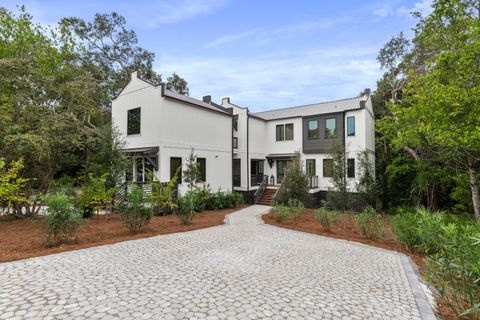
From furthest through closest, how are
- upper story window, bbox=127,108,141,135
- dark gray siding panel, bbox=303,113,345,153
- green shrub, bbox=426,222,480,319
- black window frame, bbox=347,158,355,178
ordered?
dark gray siding panel, bbox=303,113,345,153
black window frame, bbox=347,158,355,178
upper story window, bbox=127,108,141,135
green shrub, bbox=426,222,480,319

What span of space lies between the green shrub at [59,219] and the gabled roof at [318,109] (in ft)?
53.4

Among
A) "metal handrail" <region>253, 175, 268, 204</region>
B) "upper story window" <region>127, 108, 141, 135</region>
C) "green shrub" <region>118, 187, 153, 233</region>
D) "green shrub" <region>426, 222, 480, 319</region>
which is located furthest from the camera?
"metal handrail" <region>253, 175, 268, 204</region>

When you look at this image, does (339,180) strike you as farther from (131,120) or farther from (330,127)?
(131,120)

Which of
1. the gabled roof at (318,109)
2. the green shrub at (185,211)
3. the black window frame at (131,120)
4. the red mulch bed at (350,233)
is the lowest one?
the red mulch bed at (350,233)

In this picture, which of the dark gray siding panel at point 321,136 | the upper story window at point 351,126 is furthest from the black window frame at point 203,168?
the upper story window at point 351,126

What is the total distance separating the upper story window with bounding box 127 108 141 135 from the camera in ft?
49.9

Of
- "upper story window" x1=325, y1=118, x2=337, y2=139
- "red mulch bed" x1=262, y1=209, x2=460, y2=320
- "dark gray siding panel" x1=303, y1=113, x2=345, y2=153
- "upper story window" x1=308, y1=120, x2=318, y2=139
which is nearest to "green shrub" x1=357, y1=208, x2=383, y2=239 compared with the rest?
"red mulch bed" x1=262, y1=209, x2=460, y2=320

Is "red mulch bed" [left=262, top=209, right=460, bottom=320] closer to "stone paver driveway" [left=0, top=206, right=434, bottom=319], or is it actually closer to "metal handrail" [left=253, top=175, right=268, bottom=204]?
"stone paver driveway" [left=0, top=206, right=434, bottom=319]

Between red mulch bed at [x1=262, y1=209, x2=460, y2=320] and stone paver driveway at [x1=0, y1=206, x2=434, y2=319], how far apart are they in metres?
0.32

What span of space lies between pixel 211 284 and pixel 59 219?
4882mm

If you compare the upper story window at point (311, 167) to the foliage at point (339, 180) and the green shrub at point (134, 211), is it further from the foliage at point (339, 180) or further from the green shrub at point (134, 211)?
the green shrub at point (134, 211)

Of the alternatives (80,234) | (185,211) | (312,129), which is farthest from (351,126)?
(80,234)

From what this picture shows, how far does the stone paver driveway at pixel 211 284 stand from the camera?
3.62 meters

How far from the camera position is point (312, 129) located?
62.4 ft
